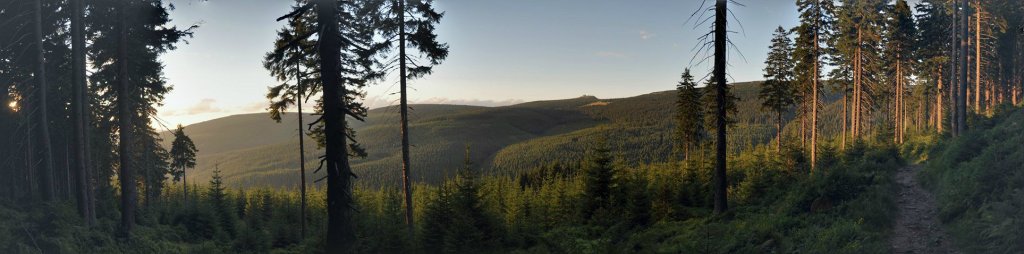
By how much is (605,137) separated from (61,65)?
25.3 m

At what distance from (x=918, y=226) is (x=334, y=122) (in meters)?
12.6

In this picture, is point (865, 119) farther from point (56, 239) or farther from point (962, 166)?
point (56, 239)

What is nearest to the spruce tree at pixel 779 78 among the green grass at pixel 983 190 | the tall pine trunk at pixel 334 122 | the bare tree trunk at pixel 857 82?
the bare tree trunk at pixel 857 82

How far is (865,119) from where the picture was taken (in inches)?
2153

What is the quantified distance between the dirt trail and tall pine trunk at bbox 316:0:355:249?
1026cm

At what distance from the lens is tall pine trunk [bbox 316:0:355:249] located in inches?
287

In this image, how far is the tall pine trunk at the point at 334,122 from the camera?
730cm

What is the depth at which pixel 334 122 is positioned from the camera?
290 inches

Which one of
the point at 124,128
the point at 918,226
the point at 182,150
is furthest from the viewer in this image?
the point at 182,150

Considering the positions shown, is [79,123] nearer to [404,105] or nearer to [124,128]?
[124,128]

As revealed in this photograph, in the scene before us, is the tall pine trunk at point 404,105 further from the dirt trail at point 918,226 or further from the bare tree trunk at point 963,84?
the bare tree trunk at point 963,84

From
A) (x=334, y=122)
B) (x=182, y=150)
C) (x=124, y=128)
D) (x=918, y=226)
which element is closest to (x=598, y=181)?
(x=918, y=226)

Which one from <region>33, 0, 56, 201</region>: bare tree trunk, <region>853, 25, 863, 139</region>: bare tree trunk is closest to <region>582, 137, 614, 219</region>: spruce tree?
<region>33, 0, 56, 201</region>: bare tree trunk

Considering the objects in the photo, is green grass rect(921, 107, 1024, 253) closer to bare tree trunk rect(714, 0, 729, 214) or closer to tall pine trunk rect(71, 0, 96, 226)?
bare tree trunk rect(714, 0, 729, 214)
